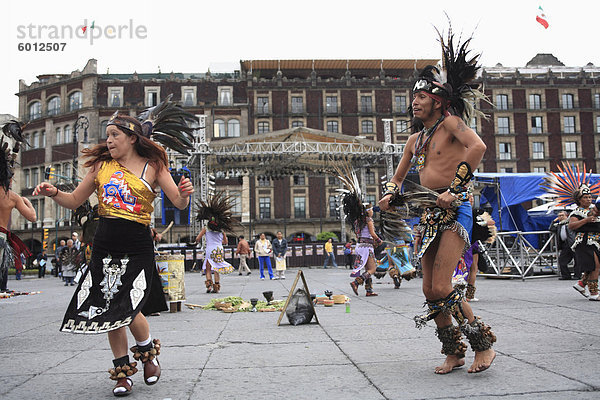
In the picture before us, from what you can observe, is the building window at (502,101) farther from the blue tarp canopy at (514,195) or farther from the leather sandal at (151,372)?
the leather sandal at (151,372)

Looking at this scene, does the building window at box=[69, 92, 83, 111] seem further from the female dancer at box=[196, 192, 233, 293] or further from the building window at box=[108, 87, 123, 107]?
the female dancer at box=[196, 192, 233, 293]

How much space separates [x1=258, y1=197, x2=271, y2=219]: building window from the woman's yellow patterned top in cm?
4970

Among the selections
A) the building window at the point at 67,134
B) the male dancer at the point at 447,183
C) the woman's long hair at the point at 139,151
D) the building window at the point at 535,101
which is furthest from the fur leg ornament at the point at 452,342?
the building window at the point at 535,101

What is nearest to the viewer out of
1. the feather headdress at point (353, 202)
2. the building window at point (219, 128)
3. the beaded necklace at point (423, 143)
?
the beaded necklace at point (423, 143)

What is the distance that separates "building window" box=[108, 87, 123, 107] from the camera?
53.7 metres

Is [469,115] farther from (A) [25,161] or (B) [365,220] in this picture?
(A) [25,161]

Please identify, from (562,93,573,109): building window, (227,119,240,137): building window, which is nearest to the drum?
(227,119,240,137): building window

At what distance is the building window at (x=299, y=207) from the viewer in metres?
53.9

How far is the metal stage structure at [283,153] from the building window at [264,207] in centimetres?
2474

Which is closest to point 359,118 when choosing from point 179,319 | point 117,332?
point 179,319

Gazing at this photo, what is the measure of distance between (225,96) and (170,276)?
48330mm

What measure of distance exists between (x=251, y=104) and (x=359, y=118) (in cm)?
1158

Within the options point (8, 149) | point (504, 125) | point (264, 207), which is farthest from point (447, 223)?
point (504, 125)

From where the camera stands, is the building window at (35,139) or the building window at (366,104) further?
the building window at (366,104)
